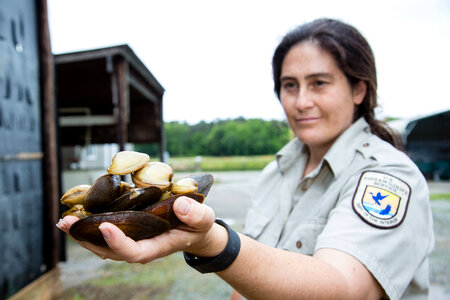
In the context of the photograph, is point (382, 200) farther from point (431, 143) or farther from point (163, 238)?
point (431, 143)

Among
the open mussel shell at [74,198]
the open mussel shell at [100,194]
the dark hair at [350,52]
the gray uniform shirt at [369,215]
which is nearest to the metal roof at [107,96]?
the dark hair at [350,52]

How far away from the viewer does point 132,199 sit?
1.02m

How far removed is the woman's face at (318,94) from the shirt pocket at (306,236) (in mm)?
523

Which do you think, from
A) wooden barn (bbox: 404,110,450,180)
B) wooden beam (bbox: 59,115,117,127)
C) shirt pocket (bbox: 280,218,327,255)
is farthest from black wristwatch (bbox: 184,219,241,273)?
wooden barn (bbox: 404,110,450,180)

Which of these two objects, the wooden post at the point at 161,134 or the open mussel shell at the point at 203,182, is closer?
the open mussel shell at the point at 203,182

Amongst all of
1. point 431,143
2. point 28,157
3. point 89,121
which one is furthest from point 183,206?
point 431,143

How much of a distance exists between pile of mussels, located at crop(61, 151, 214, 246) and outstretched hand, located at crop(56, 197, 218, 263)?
1.1 inches

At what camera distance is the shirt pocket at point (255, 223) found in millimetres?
2020

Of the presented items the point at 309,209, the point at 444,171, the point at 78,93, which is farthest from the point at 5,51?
the point at 444,171

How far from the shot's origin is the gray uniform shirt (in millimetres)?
1327

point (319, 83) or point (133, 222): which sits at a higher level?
point (319, 83)

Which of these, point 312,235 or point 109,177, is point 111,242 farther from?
point 312,235

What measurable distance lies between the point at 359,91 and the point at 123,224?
153 cm

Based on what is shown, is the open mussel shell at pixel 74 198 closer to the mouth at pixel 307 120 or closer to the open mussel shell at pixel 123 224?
the open mussel shell at pixel 123 224
